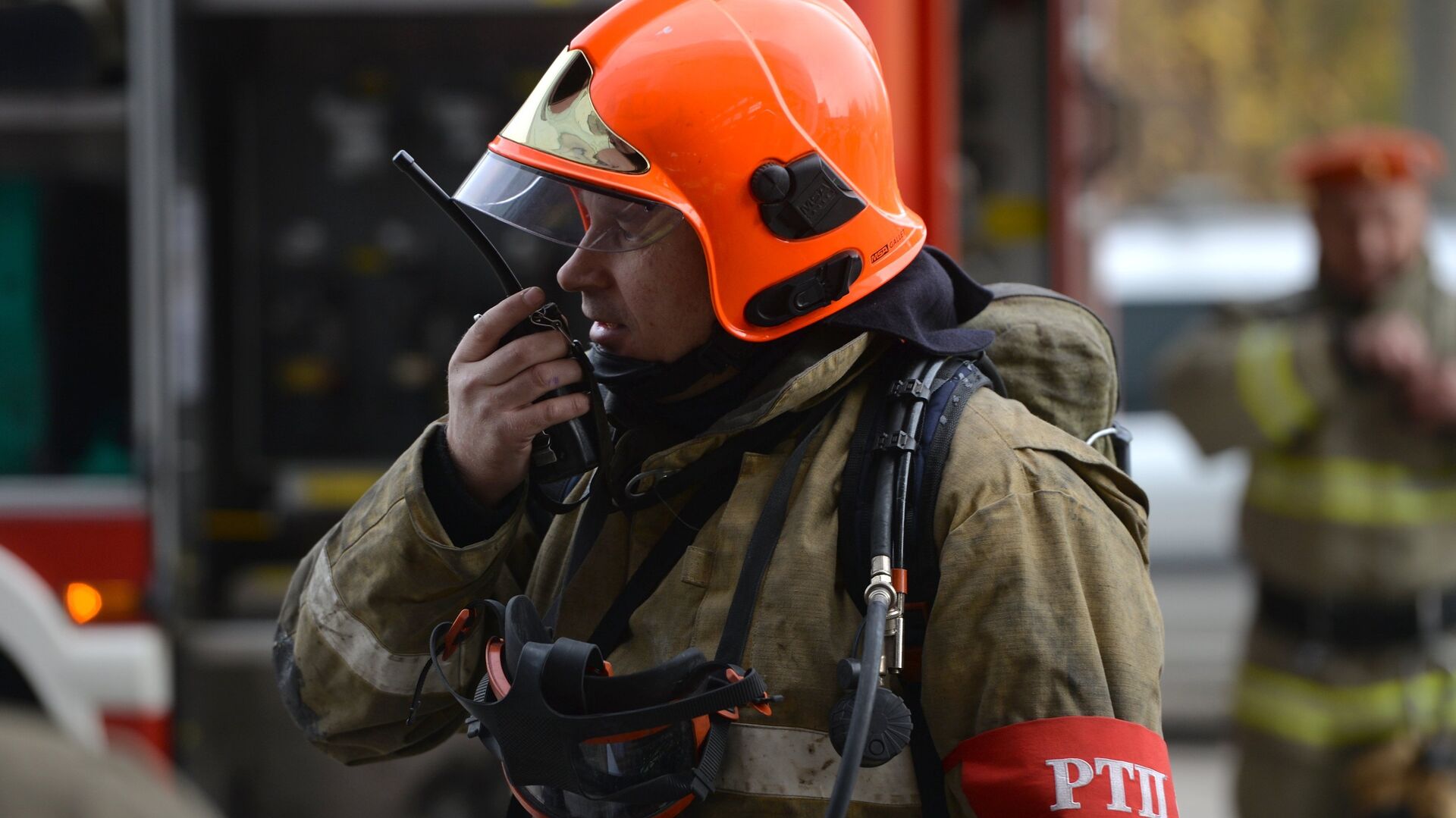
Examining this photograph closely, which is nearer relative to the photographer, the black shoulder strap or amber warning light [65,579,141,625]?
the black shoulder strap

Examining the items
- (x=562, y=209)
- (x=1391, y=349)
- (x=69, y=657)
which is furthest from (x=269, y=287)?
(x=1391, y=349)

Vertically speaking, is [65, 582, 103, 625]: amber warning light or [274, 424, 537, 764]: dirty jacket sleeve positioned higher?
[274, 424, 537, 764]: dirty jacket sleeve

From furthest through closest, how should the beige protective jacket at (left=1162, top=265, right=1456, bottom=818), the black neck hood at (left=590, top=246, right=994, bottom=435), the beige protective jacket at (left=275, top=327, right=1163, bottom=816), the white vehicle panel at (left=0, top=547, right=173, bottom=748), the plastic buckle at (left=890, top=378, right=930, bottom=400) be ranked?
the beige protective jacket at (left=1162, top=265, right=1456, bottom=818) < the white vehicle panel at (left=0, top=547, right=173, bottom=748) < the black neck hood at (left=590, top=246, right=994, bottom=435) < the plastic buckle at (left=890, top=378, right=930, bottom=400) < the beige protective jacket at (left=275, top=327, right=1163, bottom=816)

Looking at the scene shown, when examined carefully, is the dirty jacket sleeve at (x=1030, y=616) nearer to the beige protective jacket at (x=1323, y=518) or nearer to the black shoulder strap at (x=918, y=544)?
the black shoulder strap at (x=918, y=544)

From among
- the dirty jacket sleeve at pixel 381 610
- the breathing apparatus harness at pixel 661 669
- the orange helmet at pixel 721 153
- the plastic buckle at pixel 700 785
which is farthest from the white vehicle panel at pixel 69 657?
the plastic buckle at pixel 700 785

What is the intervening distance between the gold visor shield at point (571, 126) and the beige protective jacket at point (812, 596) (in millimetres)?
322

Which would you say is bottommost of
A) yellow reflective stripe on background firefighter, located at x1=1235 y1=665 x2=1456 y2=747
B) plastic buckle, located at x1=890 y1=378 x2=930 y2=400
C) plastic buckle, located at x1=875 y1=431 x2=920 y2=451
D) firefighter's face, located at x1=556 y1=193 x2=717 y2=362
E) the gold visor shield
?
yellow reflective stripe on background firefighter, located at x1=1235 y1=665 x2=1456 y2=747

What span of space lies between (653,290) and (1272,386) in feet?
9.40

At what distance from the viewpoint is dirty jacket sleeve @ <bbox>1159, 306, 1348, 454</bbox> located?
407 cm

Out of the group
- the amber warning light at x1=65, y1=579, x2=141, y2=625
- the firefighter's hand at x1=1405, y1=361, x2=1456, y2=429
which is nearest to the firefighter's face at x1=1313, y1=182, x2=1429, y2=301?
the firefighter's hand at x1=1405, y1=361, x2=1456, y2=429

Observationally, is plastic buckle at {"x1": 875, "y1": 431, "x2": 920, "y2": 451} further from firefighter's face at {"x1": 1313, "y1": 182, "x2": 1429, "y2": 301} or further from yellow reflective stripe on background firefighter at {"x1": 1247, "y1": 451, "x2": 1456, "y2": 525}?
firefighter's face at {"x1": 1313, "y1": 182, "x2": 1429, "y2": 301}

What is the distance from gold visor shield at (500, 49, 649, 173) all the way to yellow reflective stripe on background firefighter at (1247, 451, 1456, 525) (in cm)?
297

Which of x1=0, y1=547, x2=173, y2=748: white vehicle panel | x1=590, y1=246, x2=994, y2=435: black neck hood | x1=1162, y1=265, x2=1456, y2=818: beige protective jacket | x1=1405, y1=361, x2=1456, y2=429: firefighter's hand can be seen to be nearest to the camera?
x1=590, y1=246, x2=994, y2=435: black neck hood

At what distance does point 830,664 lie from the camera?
1.54 meters
